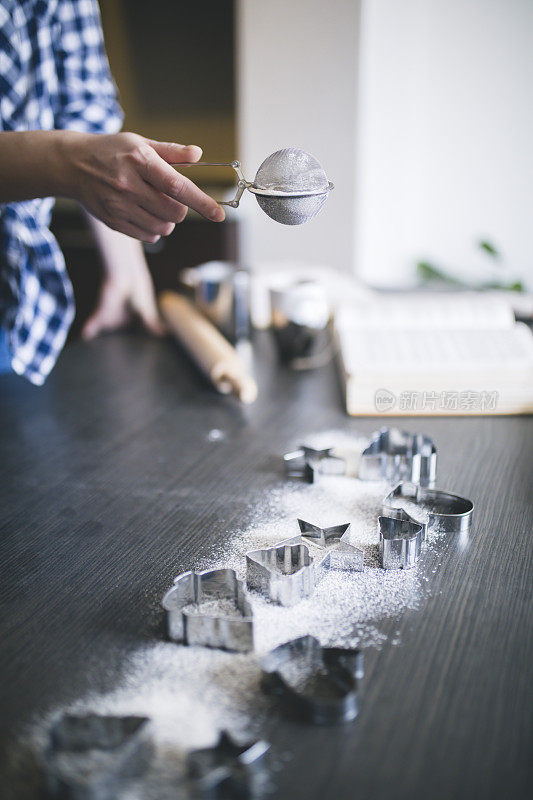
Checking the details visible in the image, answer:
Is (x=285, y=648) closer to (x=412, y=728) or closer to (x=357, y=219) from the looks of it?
(x=412, y=728)

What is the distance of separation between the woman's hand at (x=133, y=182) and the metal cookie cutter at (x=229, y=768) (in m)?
0.44

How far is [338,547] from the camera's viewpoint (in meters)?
Result: 0.58

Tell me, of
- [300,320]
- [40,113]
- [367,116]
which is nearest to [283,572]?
[300,320]

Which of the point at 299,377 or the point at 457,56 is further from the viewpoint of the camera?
the point at 457,56

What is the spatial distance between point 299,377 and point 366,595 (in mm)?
577

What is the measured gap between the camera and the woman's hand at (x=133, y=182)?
0.63 metres

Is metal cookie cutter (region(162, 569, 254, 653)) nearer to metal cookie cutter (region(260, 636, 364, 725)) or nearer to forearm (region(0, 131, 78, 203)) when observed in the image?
metal cookie cutter (region(260, 636, 364, 725))

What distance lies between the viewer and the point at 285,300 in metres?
1.10

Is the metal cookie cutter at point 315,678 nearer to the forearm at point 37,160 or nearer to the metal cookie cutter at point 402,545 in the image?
the metal cookie cutter at point 402,545

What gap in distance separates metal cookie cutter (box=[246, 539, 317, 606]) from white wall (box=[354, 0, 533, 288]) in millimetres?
2234

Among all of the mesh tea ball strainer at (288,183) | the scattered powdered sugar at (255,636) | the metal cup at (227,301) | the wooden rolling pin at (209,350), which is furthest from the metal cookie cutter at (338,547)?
the metal cup at (227,301)

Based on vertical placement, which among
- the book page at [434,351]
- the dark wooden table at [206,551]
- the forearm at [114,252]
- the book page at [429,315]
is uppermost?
the forearm at [114,252]

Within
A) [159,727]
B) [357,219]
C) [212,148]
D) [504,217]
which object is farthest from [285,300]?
[212,148]

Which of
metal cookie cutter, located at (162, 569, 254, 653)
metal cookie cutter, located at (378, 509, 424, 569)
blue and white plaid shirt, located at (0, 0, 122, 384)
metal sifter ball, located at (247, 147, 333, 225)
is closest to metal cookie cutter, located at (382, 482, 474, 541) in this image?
metal cookie cutter, located at (378, 509, 424, 569)
